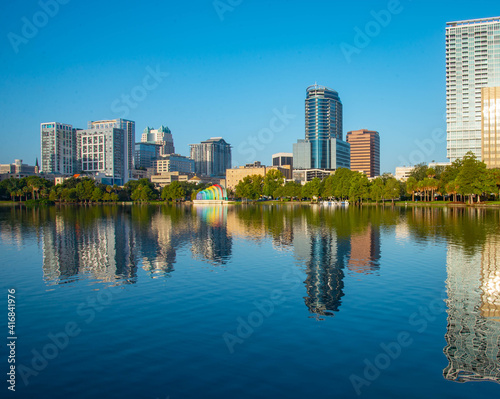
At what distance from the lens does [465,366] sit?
1210 centimetres

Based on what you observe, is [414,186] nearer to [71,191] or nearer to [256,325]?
[256,325]

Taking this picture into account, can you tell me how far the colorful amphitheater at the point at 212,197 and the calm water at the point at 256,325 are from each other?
144m

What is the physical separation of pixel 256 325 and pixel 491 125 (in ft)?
629

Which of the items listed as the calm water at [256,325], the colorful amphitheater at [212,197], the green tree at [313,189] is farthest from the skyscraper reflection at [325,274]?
the colorful amphitheater at [212,197]

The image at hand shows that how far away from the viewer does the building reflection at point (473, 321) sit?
12.0 metres

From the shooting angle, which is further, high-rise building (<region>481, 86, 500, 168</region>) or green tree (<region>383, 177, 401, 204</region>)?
high-rise building (<region>481, 86, 500, 168</region>)

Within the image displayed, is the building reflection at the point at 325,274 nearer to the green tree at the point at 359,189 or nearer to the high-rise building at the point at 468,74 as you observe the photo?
the green tree at the point at 359,189

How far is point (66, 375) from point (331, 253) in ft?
74.6

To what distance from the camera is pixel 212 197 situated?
7018 inches

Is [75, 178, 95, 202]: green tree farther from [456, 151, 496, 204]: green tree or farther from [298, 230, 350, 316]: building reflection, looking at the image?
[298, 230, 350, 316]: building reflection

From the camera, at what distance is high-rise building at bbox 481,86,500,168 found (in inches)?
6777

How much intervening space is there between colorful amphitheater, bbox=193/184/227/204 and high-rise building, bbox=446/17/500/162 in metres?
109

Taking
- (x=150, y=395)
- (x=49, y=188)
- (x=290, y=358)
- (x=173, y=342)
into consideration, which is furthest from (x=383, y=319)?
(x=49, y=188)

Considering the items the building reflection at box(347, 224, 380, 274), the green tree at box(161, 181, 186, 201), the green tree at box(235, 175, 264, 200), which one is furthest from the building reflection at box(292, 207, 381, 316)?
the green tree at box(161, 181, 186, 201)
